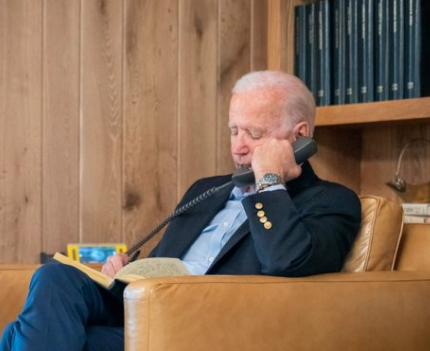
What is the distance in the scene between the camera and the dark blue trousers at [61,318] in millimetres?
1589

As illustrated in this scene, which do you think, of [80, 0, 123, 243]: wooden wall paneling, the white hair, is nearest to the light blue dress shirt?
the white hair

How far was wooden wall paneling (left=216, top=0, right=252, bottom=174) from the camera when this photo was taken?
9.07ft

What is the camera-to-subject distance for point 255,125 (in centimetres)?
199

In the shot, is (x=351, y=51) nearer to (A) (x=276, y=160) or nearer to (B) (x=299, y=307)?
(A) (x=276, y=160)

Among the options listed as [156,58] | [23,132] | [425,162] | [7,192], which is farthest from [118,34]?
[425,162]

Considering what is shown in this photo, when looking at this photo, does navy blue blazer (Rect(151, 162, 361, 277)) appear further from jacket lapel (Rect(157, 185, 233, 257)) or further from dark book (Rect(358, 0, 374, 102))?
dark book (Rect(358, 0, 374, 102))

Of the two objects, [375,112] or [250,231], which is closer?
[250,231]

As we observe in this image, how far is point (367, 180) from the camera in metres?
2.79

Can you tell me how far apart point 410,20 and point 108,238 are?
1091 mm

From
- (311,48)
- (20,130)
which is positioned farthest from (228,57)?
(20,130)

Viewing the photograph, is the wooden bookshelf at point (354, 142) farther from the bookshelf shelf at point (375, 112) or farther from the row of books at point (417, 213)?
the row of books at point (417, 213)

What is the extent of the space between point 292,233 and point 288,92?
1.47ft

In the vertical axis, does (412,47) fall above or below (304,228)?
above

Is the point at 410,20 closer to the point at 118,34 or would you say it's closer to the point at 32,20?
the point at 118,34
